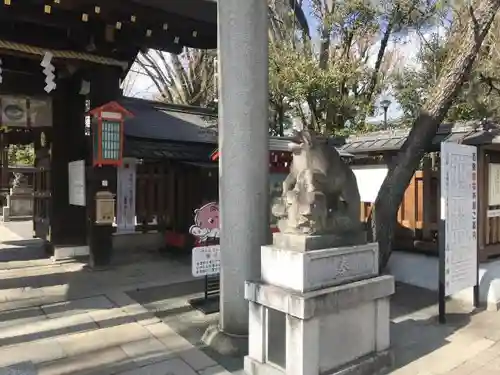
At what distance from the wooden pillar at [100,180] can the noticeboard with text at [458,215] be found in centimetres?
579

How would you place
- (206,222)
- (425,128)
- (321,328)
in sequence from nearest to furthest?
(321,328), (206,222), (425,128)

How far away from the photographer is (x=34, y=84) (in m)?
8.34

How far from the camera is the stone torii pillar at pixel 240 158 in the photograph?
Answer: 4523 millimetres

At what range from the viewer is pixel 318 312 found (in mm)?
3572

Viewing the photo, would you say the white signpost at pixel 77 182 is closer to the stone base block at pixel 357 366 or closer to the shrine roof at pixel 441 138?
the shrine roof at pixel 441 138

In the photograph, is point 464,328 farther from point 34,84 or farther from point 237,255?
point 34,84

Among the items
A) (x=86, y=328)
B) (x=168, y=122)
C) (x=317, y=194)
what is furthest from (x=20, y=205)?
(x=317, y=194)

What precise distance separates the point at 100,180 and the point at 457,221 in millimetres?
6074

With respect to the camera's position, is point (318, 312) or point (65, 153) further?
point (65, 153)

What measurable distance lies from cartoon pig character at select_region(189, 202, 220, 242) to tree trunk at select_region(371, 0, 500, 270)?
2.58 m

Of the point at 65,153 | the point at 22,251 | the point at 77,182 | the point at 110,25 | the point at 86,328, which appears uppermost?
the point at 110,25

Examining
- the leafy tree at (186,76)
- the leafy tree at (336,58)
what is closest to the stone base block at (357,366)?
the leafy tree at (336,58)

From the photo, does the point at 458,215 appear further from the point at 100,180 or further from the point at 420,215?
the point at 100,180

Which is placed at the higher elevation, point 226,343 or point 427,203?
point 427,203
